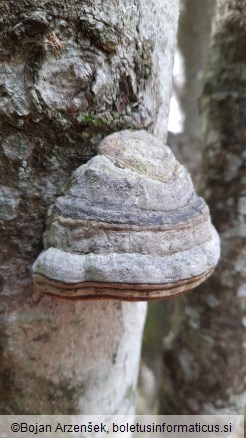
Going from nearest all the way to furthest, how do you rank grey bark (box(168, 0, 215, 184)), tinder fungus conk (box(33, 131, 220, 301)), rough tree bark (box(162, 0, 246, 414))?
tinder fungus conk (box(33, 131, 220, 301)) < rough tree bark (box(162, 0, 246, 414)) < grey bark (box(168, 0, 215, 184))

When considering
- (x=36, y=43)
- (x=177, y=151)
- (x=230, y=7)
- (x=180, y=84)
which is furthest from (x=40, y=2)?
(x=180, y=84)

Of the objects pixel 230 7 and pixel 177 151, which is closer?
pixel 230 7

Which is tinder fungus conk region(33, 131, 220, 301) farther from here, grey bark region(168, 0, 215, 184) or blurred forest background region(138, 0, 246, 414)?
grey bark region(168, 0, 215, 184)

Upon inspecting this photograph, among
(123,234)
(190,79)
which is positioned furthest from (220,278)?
(190,79)

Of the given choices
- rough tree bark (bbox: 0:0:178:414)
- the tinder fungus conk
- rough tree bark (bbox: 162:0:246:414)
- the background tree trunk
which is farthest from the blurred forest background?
the background tree trunk

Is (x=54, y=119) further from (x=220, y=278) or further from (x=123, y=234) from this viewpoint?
(x=220, y=278)

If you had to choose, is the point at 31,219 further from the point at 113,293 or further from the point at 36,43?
the point at 36,43
